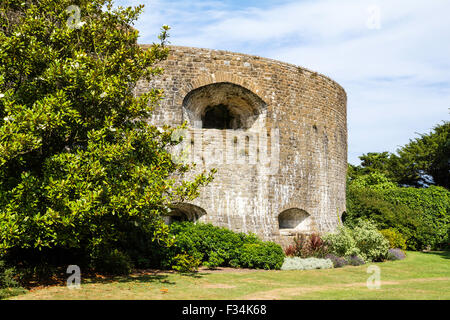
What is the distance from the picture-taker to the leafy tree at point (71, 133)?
6945mm

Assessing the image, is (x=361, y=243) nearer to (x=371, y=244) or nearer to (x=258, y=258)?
(x=371, y=244)

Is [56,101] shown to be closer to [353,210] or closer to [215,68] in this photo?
[215,68]

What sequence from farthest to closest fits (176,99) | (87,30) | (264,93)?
(264,93), (176,99), (87,30)

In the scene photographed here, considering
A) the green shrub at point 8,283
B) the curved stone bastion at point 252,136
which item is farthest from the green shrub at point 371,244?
the green shrub at point 8,283

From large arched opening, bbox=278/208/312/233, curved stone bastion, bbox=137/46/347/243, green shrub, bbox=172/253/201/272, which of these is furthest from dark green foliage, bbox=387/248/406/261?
green shrub, bbox=172/253/201/272

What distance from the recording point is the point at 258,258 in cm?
1173

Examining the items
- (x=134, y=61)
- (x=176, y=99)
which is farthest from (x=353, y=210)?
(x=134, y=61)

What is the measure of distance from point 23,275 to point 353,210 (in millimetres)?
14975

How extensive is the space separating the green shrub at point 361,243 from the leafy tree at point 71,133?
7122mm

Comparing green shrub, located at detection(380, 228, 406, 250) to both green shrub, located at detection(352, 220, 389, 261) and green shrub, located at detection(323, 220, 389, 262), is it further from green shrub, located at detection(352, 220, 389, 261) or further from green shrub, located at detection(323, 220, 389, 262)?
green shrub, located at detection(352, 220, 389, 261)

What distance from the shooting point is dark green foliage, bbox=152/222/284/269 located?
11.2 meters

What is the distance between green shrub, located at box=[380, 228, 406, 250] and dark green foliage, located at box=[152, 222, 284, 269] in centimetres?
709

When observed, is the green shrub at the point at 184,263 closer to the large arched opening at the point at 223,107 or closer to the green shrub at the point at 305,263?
the green shrub at the point at 305,263

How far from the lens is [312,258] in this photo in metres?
12.7
